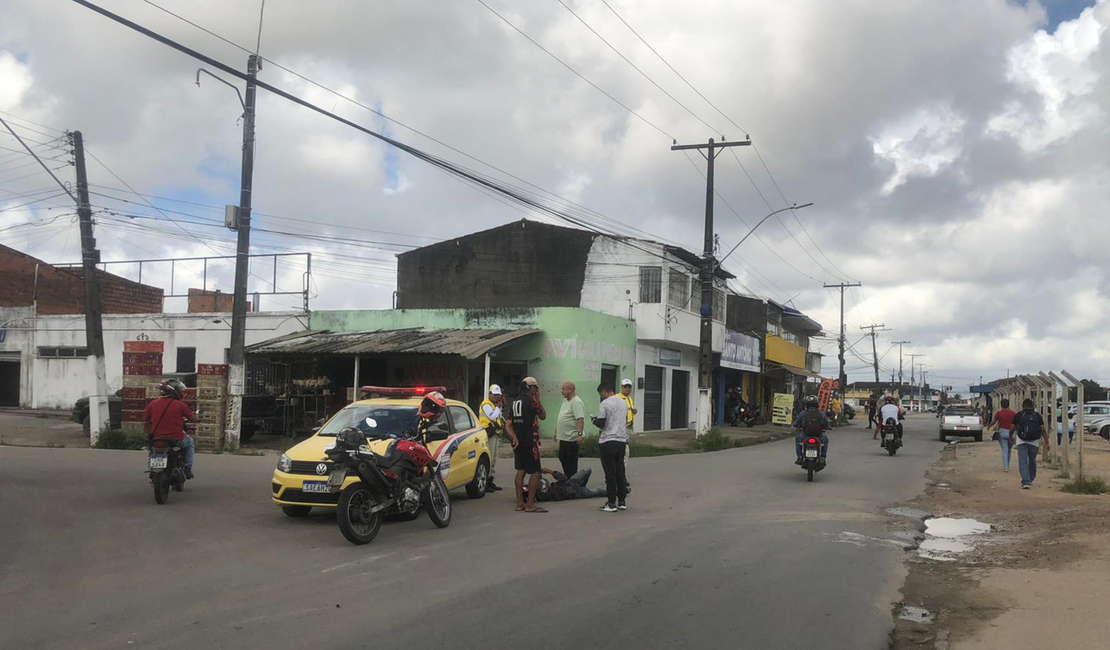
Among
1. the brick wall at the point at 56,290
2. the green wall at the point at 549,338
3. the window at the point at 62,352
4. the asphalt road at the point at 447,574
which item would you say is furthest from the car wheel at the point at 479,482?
the brick wall at the point at 56,290

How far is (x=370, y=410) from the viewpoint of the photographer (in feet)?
37.2

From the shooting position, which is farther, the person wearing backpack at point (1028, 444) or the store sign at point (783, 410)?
the store sign at point (783, 410)

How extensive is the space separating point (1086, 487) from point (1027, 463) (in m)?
1.04

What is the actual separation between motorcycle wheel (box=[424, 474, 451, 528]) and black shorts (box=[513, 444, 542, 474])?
142cm

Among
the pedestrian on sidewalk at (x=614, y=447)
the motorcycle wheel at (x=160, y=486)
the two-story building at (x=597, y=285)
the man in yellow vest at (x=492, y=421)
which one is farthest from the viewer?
the two-story building at (x=597, y=285)

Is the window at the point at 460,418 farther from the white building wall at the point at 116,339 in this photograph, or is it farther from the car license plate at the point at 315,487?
the white building wall at the point at 116,339

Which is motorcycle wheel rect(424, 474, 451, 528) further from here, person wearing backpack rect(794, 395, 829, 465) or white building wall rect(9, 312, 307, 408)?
white building wall rect(9, 312, 307, 408)

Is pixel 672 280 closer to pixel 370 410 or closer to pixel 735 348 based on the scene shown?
pixel 735 348

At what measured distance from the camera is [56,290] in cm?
4194

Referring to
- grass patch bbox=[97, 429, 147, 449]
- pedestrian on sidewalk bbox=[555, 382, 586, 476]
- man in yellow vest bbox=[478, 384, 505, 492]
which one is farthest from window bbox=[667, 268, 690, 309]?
pedestrian on sidewalk bbox=[555, 382, 586, 476]

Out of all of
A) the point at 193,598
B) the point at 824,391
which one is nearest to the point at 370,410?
the point at 193,598

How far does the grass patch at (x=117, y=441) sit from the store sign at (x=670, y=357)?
19170mm

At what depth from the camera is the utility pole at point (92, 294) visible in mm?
20109

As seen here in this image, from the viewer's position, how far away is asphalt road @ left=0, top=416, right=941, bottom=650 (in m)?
5.69
